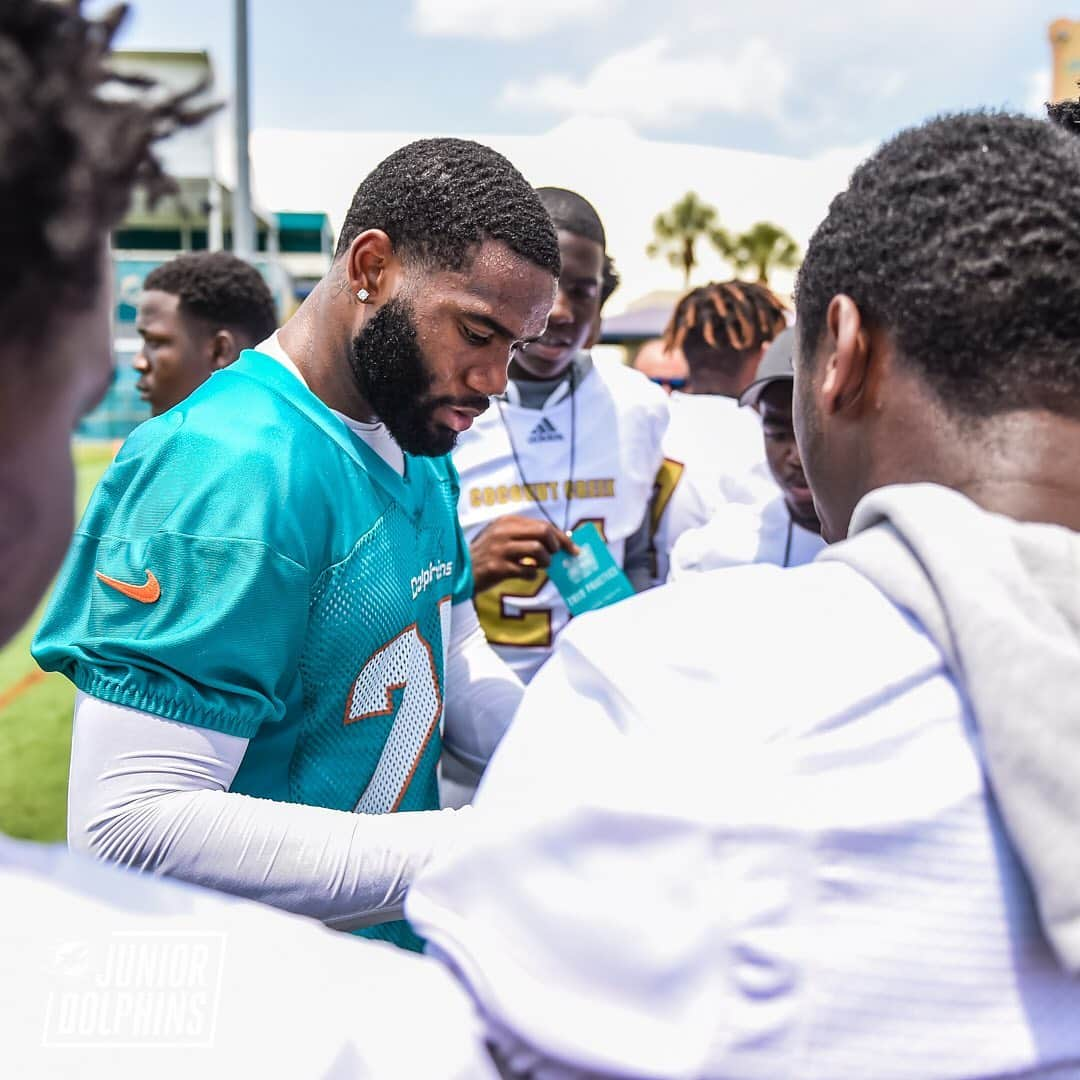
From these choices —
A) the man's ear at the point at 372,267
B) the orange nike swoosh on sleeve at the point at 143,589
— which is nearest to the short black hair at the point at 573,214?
the man's ear at the point at 372,267

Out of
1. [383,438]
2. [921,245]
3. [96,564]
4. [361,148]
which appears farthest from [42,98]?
[361,148]

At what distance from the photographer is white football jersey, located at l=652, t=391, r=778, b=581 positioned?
3.47 m

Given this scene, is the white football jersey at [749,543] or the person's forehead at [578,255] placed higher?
the person's forehead at [578,255]

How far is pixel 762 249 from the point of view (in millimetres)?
34500

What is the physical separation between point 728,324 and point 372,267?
339cm

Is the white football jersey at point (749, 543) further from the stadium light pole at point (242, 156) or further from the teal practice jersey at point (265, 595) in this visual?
the stadium light pole at point (242, 156)

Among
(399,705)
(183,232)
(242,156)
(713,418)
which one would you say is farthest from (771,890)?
(183,232)

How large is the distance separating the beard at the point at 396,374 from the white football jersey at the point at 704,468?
1.71 m

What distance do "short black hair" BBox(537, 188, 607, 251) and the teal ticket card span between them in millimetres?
1255

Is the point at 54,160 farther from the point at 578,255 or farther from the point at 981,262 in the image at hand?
the point at 578,255

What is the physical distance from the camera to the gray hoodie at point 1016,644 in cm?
70

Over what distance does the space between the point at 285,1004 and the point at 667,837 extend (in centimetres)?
30

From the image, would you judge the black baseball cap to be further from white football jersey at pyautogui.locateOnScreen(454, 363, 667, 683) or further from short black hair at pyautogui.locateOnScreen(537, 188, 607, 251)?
short black hair at pyautogui.locateOnScreen(537, 188, 607, 251)

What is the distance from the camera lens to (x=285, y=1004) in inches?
28.5
